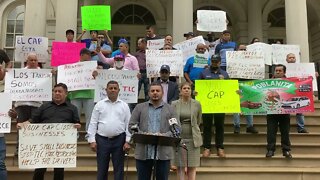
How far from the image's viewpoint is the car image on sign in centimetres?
835

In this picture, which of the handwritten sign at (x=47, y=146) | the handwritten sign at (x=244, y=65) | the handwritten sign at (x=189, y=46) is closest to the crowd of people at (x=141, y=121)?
the handwritten sign at (x=47, y=146)

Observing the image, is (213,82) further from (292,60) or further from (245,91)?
(292,60)

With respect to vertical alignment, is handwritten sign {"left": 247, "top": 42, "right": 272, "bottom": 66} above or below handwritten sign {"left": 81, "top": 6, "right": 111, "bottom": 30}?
below

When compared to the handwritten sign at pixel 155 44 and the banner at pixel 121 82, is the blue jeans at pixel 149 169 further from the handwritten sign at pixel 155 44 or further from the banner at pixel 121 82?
the handwritten sign at pixel 155 44

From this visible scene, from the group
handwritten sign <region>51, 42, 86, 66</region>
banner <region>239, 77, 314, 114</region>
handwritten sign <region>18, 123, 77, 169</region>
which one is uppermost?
handwritten sign <region>51, 42, 86, 66</region>

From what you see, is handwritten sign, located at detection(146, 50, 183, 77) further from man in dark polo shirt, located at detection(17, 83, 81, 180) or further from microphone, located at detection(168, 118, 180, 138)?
microphone, located at detection(168, 118, 180, 138)

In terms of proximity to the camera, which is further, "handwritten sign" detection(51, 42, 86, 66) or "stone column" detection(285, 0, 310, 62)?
"stone column" detection(285, 0, 310, 62)

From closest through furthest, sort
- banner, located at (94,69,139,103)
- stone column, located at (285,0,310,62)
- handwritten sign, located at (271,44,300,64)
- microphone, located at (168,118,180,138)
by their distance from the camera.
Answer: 1. microphone, located at (168,118,180,138)
2. banner, located at (94,69,139,103)
3. handwritten sign, located at (271,44,300,64)
4. stone column, located at (285,0,310,62)

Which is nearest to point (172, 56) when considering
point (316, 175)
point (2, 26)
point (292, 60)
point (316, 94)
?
point (292, 60)

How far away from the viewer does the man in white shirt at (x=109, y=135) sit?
6227 millimetres

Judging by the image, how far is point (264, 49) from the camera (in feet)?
33.9

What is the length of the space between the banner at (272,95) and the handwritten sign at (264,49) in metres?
1.65

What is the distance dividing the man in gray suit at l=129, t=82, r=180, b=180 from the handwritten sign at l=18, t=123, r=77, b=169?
1.23 meters

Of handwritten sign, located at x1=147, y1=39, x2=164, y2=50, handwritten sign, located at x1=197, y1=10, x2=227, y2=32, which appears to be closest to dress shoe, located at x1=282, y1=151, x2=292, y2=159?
handwritten sign, located at x1=147, y1=39, x2=164, y2=50
